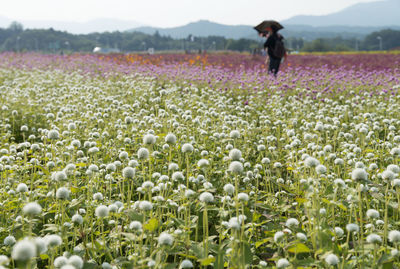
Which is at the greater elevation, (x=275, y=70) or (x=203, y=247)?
(x=275, y=70)

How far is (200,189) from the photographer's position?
9.20ft

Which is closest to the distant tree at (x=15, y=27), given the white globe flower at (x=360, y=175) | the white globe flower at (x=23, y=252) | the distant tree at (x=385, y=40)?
the distant tree at (x=385, y=40)

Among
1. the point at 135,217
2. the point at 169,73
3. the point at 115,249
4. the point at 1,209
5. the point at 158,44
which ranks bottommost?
the point at 115,249

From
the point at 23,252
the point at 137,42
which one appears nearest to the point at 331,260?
the point at 23,252

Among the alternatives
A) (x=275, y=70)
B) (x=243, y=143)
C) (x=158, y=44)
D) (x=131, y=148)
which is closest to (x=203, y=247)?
(x=131, y=148)

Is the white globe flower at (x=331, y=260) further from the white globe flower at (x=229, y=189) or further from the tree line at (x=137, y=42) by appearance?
the tree line at (x=137, y=42)

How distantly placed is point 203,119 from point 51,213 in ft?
11.7

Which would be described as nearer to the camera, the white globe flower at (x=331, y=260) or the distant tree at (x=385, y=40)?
the white globe flower at (x=331, y=260)

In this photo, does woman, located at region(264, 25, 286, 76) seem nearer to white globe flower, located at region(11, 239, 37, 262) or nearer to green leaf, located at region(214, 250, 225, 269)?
green leaf, located at region(214, 250, 225, 269)

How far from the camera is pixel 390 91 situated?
30.8 ft

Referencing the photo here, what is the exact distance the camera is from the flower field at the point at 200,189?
229 centimetres

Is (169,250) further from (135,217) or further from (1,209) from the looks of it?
(1,209)

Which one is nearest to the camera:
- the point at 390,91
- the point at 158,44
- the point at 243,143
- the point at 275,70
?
the point at 243,143

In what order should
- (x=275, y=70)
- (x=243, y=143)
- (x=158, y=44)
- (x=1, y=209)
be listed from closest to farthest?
(x=1, y=209) → (x=243, y=143) → (x=275, y=70) → (x=158, y=44)
